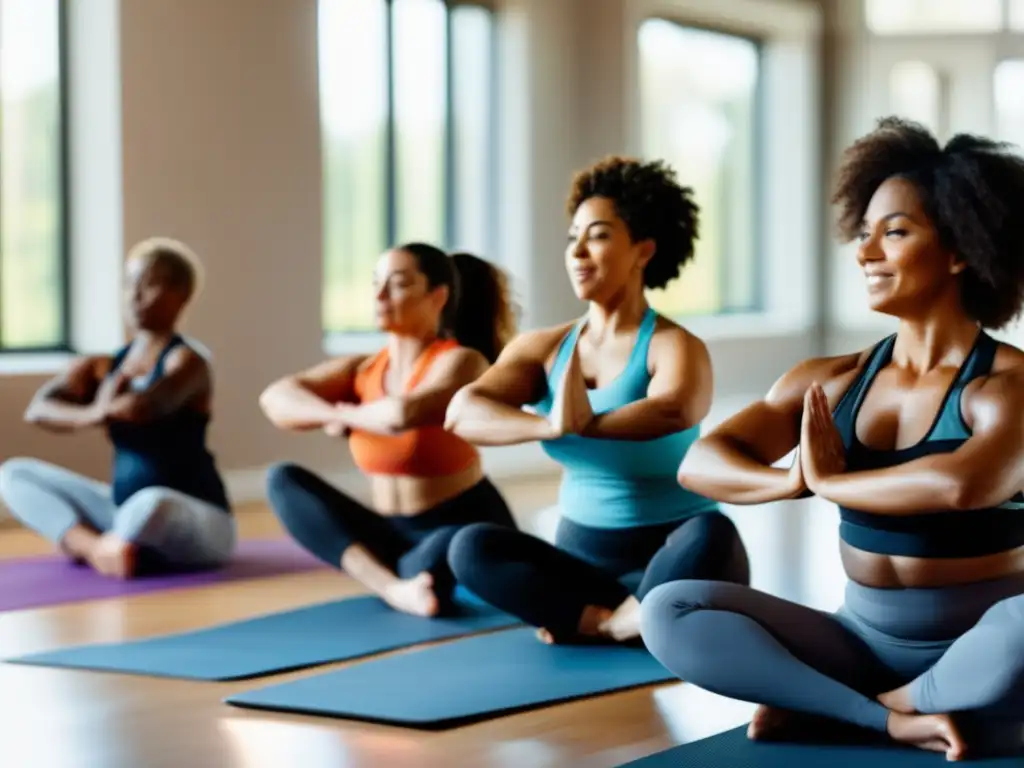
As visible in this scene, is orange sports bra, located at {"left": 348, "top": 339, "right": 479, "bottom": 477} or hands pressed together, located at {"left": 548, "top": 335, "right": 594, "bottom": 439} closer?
hands pressed together, located at {"left": 548, "top": 335, "right": 594, "bottom": 439}

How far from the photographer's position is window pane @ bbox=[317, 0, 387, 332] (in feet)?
22.5

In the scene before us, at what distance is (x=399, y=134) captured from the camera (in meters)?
7.19

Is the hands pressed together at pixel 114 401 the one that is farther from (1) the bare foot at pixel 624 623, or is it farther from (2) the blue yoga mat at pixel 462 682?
(1) the bare foot at pixel 624 623

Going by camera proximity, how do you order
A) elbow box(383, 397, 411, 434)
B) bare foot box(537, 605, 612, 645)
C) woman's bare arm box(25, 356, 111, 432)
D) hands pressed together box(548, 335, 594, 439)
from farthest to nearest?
woman's bare arm box(25, 356, 111, 432)
elbow box(383, 397, 411, 434)
bare foot box(537, 605, 612, 645)
hands pressed together box(548, 335, 594, 439)

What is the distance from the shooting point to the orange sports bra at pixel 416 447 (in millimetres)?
3963

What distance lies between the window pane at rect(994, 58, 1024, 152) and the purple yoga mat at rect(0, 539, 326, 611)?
5746 mm

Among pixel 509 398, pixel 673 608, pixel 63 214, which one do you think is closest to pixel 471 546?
pixel 509 398

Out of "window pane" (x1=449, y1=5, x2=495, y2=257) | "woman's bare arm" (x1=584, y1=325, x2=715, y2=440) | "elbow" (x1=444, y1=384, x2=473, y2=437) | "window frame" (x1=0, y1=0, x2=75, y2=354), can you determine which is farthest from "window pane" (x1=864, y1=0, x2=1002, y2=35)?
"elbow" (x1=444, y1=384, x2=473, y2=437)

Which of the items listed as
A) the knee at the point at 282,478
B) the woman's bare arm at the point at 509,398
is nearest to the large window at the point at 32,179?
the knee at the point at 282,478

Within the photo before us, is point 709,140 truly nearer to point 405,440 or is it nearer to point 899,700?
point 405,440

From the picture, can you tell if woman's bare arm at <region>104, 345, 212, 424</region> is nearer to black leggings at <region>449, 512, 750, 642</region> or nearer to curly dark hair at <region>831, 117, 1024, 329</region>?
black leggings at <region>449, 512, 750, 642</region>

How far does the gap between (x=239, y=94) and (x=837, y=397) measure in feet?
12.7

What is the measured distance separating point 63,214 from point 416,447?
100 inches

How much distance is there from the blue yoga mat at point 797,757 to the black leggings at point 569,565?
0.75 meters
